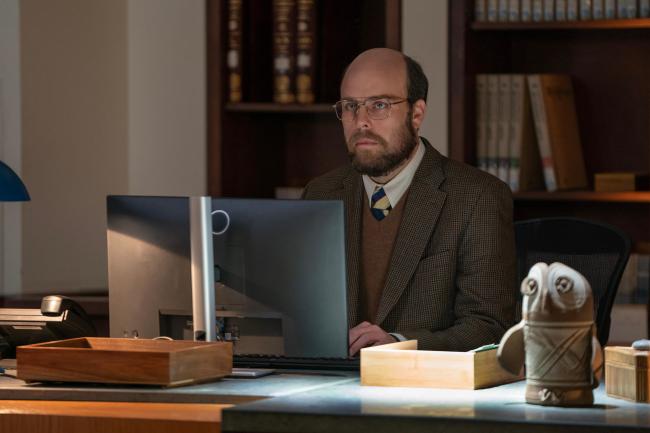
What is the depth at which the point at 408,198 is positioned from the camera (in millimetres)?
3189

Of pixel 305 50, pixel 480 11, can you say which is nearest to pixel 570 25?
pixel 480 11

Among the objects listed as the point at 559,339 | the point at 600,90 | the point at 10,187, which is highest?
the point at 600,90

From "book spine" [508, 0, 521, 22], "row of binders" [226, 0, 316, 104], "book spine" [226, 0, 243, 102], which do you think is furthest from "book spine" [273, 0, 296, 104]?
"book spine" [508, 0, 521, 22]

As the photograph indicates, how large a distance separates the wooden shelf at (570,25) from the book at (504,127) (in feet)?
0.55

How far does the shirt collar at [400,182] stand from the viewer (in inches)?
128

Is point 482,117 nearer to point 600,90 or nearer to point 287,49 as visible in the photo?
point 600,90

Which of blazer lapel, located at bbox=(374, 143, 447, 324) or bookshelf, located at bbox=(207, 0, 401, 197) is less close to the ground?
bookshelf, located at bbox=(207, 0, 401, 197)

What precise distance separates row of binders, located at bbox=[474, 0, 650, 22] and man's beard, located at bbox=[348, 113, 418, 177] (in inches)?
47.6

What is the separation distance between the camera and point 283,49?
4.43 metres

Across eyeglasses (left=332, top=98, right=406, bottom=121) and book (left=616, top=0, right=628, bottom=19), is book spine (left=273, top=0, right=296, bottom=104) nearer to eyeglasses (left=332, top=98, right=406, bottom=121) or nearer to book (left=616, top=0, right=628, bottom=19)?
book (left=616, top=0, right=628, bottom=19)

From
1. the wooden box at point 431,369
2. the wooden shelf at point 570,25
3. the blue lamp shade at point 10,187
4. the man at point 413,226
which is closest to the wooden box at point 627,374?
the wooden box at point 431,369

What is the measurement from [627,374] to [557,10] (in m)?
2.32

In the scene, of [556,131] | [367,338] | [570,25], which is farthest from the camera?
[556,131]

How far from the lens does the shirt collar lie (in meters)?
3.25
